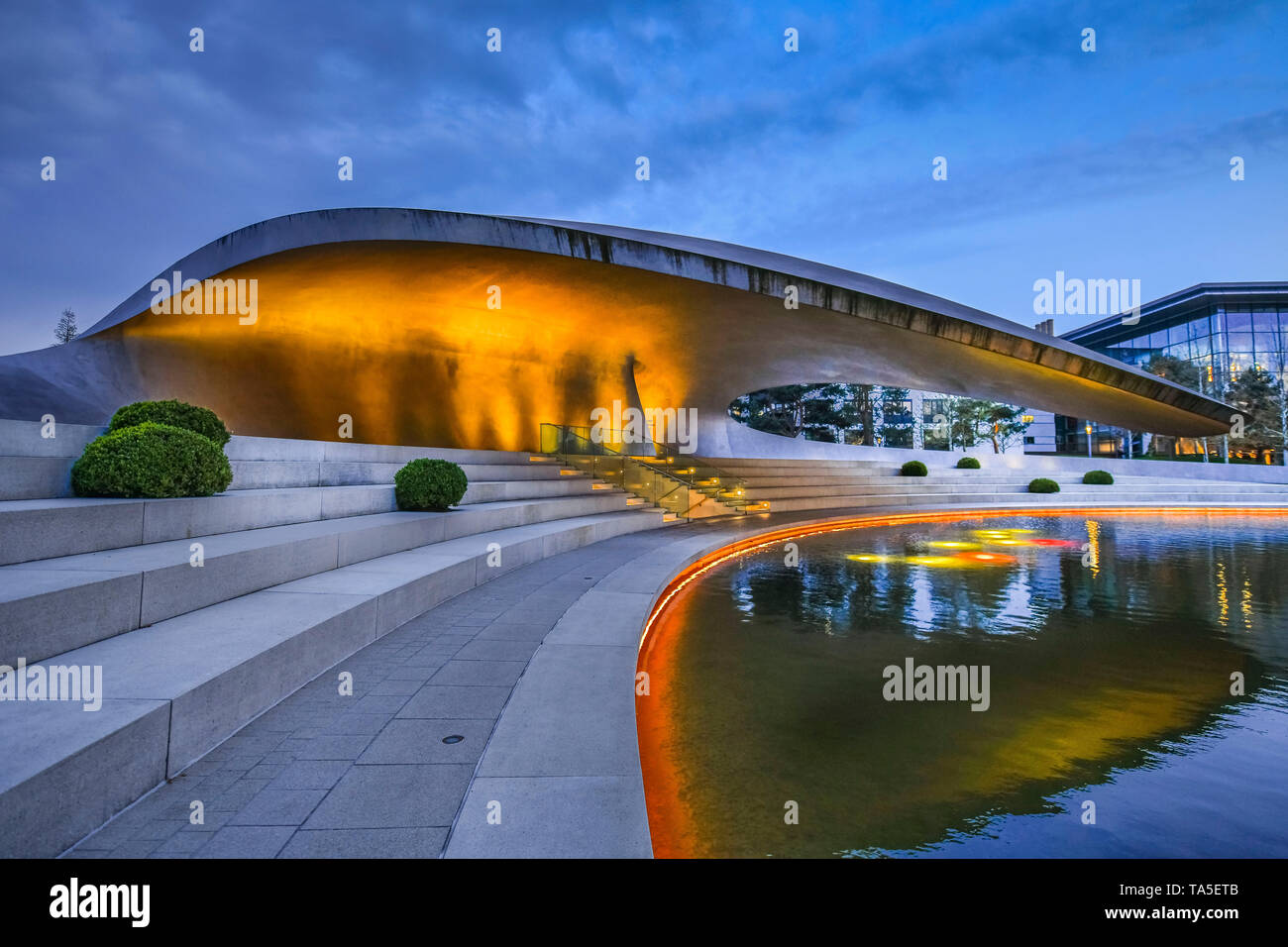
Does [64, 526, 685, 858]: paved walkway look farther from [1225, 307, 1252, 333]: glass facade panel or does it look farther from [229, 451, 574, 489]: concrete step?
[1225, 307, 1252, 333]: glass facade panel

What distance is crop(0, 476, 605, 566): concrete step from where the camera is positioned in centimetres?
365

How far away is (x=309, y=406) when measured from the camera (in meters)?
16.6

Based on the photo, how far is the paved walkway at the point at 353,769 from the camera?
2084 millimetres

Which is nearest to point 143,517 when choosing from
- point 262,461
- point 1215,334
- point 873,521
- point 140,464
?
point 140,464

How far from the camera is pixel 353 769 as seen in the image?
2605mm

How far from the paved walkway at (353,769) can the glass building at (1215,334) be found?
52707 millimetres

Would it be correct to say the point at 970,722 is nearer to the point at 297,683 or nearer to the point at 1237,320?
the point at 297,683

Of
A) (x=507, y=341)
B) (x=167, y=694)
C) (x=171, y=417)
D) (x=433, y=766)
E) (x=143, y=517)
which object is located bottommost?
(x=433, y=766)

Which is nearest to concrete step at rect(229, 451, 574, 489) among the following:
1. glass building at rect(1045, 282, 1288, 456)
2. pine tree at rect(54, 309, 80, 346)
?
glass building at rect(1045, 282, 1288, 456)

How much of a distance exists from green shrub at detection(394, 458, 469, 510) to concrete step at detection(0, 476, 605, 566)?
0.46 metres

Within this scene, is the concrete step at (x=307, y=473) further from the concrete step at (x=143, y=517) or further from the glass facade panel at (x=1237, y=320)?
the glass facade panel at (x=1237, y=320)

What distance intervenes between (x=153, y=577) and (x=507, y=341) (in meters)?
13.4
